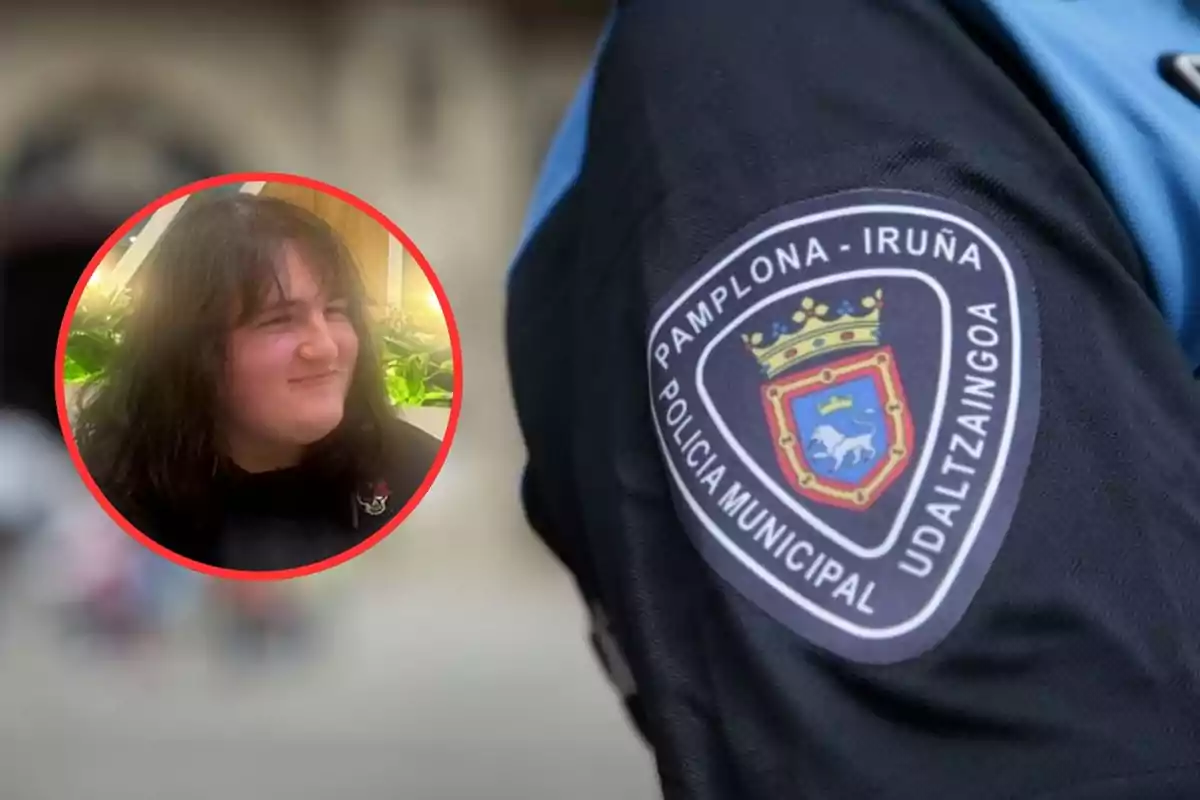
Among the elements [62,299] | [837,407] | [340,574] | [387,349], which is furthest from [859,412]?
[340,574]

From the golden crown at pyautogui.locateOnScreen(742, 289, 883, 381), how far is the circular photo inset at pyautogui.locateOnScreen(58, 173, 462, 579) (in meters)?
0.08

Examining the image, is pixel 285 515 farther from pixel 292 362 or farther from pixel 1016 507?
pixel 1016 507

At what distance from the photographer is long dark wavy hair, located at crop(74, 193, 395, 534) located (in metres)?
0.24

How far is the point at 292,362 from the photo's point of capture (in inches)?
9.4

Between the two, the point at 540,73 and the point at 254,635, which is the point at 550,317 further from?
the point at 540,73

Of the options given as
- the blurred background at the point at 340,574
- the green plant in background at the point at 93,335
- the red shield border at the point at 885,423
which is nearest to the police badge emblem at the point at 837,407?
the red shield border at the point at 885,423

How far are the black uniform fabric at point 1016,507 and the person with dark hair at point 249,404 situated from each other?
2.3 inches

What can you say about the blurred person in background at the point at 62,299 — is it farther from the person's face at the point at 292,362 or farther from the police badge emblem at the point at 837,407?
the police badge emblem at the point at 837,407

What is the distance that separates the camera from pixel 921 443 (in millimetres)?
213

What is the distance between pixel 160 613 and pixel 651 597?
0.68m

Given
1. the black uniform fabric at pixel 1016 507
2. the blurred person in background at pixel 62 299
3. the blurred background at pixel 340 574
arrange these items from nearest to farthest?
the black uniform fabric at pixel 1016 507
the blurred person in background at pixel 62 299
the blurred background at pixel 340 574

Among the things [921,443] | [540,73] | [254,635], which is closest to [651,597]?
[921,443]

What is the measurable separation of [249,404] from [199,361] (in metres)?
0.01

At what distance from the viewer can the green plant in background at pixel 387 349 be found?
25 centimetres
